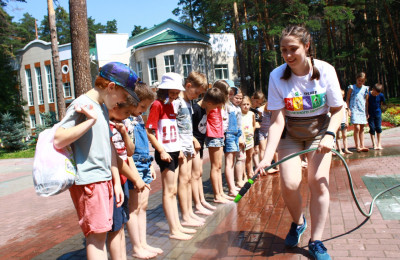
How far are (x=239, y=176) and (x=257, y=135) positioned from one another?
154cm

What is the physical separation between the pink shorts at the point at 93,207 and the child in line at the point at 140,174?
3.14 feet

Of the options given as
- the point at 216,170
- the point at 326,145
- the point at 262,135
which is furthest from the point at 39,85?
the point at 326,145

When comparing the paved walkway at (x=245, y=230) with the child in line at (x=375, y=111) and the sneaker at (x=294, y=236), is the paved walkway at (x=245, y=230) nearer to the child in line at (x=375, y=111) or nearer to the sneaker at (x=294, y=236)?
the sneaker at (x=294, y=236)

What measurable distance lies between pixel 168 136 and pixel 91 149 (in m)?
1.64

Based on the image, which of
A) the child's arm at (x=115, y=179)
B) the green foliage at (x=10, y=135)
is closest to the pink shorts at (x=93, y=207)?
the child's arm at (x=115, y=179)

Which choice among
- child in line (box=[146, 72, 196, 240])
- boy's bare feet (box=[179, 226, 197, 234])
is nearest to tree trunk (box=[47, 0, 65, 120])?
child in line (box=[146, 72, 196, 240])

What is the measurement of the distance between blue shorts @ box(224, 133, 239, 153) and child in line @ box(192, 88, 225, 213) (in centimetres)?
83


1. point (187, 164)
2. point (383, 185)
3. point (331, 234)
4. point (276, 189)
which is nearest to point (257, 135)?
point (276, 189)

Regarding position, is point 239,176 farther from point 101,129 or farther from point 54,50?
point 54,50

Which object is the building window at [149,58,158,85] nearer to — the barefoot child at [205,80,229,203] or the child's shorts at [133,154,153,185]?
the barefoot child at [205,80,229,203]

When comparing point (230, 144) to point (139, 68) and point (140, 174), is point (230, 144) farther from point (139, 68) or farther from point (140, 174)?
point (139, 68)

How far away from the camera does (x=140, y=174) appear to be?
3.63m

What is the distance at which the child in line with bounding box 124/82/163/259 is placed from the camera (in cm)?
348

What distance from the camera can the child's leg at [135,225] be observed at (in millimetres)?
3496
